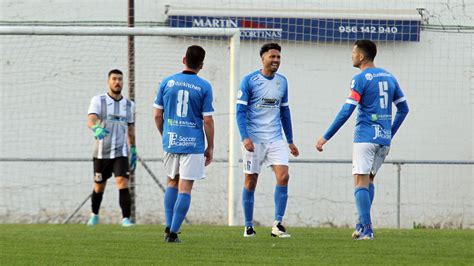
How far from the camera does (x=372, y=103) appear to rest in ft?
38.2

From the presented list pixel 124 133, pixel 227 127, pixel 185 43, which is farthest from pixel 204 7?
pixel 124 133

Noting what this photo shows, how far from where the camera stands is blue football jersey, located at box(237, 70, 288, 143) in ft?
41.0

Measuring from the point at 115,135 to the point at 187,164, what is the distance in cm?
328

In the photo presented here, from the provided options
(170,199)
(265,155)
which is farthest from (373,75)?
(170,199)

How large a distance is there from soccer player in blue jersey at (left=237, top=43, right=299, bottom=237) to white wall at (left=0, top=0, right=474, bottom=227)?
657 centimetres

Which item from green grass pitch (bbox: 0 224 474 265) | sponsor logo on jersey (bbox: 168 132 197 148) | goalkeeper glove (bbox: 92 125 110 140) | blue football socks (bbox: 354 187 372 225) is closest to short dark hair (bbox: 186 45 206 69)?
sponsor logo on jersey (bbox: 168 132 197 148)

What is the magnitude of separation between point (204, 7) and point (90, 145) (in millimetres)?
3390

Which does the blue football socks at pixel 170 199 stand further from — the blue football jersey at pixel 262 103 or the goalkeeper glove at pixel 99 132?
the goalkeeper glove at pixel 99 132

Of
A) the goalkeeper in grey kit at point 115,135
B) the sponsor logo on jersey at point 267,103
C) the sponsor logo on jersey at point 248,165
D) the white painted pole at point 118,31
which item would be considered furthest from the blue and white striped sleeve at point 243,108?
the white painted pole at point 118,31

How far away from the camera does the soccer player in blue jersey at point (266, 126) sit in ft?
40.9

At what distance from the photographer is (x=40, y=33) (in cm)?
1567

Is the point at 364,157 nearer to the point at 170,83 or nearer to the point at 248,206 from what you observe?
the point at 248,206

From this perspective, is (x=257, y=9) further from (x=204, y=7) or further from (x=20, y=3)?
(x=20, y=3)

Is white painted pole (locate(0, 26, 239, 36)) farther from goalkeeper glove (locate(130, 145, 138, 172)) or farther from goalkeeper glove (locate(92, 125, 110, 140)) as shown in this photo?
goalkeeper glove (locate(92, 125, 110, 140))
